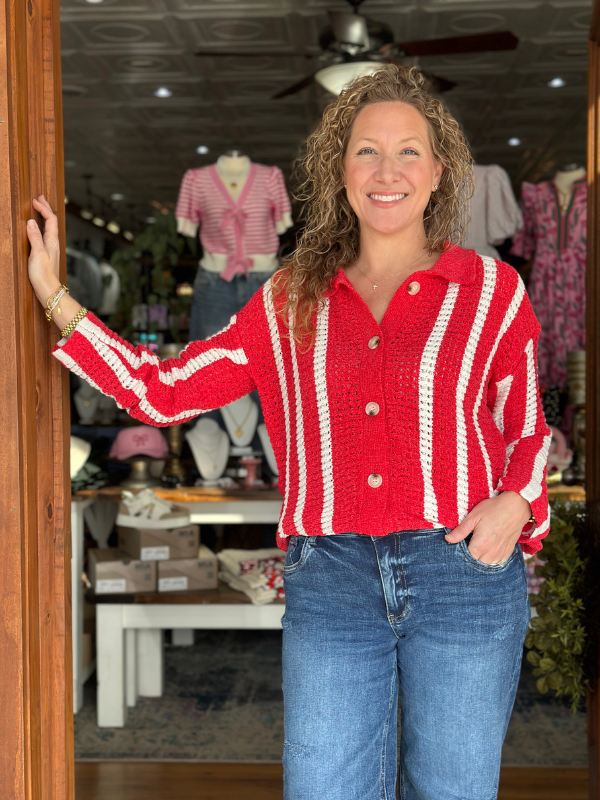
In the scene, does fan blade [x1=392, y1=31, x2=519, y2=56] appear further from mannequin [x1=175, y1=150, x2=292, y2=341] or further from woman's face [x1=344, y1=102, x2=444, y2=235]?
woman's face [x1=344, y1=102, x2=444, y2=235]

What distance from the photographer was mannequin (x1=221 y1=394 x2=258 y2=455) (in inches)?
172

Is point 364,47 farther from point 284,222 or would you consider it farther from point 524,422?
point 524,422

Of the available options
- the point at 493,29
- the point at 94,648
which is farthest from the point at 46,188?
the point at 493,29

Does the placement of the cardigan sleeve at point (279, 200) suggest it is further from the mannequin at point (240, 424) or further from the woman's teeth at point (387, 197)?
the woman's teeth at point (387, 197)

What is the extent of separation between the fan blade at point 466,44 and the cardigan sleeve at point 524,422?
2.95 metres

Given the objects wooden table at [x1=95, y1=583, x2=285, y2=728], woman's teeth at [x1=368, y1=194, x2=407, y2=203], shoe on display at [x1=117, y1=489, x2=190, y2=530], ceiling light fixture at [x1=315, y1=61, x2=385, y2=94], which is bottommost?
wooden table at [x1=95, y1=583, x2=285, y2=728]

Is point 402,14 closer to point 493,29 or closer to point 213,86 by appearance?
point 493,29

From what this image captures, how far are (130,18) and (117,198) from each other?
17.4 ft

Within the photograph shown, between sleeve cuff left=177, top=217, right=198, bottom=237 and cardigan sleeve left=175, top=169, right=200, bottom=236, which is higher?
cardigan sleeve left=175, top=169, right=200, bottom=236

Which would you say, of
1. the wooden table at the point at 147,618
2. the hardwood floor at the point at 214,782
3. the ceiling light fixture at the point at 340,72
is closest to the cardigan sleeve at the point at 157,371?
the hardwood floor at the point at 214,782

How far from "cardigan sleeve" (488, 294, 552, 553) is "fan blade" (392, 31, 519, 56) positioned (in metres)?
2.95

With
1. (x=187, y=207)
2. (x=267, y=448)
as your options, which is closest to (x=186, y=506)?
(x=267, y=448)

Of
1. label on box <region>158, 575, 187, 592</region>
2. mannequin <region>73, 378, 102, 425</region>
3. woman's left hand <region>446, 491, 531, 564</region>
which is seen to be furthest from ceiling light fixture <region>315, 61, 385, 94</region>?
woman's left hand <region>446, 491, 531, 564</region>

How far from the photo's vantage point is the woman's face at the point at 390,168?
5.22 feet
